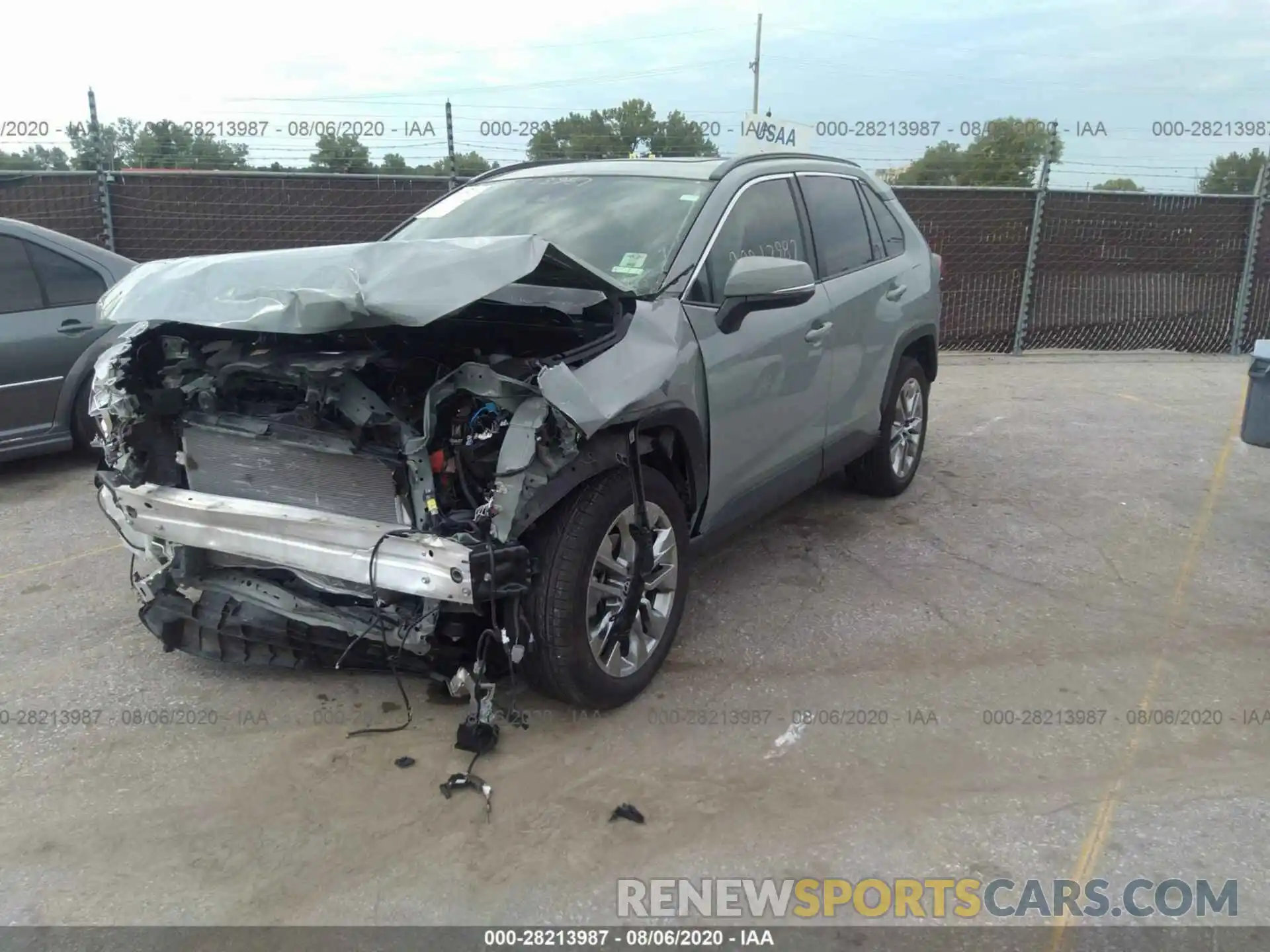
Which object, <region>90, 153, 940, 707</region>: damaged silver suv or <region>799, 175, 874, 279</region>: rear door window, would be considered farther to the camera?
<region>799, 175, 874, 279</region>: rear door window

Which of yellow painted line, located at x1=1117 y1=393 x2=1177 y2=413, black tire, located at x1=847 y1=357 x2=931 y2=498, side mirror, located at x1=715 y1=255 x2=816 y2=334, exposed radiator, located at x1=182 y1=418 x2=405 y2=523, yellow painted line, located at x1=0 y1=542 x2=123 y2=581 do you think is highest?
side mirror, located at x1=715 y1=255 x2=816 y2=334

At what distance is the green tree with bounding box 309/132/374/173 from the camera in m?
10.5

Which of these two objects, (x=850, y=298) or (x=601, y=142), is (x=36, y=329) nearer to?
(x=850, y=298)

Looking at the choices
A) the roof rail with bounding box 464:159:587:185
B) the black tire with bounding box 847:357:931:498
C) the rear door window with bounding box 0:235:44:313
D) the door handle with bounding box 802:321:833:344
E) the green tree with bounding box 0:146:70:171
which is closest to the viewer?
the door handle with bounding box 802:321:833:344

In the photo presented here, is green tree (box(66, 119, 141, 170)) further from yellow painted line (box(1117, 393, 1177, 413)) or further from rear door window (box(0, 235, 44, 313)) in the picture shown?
yellow painted line (box(1117, 393, 1177, 413))

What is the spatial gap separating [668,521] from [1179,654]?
89.5 inches

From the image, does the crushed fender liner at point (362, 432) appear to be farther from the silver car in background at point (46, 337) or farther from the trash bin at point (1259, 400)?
the trash bin at point (1259, 400)

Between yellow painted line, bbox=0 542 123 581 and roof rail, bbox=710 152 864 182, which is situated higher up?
roof rail, bbox=710 152 864 182

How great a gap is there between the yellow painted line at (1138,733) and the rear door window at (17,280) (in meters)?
6.32

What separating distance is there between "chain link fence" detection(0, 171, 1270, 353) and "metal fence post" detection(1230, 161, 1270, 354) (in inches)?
0.7

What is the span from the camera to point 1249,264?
478 inches

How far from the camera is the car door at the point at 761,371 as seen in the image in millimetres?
3818

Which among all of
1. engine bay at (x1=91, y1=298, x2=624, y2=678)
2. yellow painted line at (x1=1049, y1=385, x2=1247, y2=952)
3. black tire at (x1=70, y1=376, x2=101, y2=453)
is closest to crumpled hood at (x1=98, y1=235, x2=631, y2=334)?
engine bay at (x1=91, y1=298, x2=624, y2=678)

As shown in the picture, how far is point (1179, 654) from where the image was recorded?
402cm
